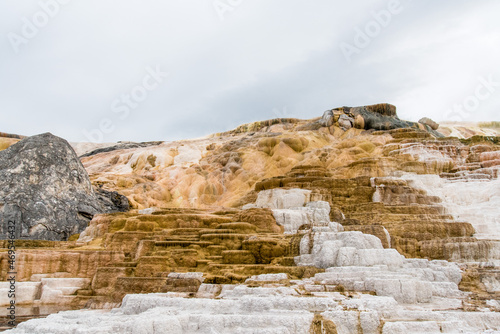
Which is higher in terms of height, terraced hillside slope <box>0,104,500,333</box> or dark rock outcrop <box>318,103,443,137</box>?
dark rock outcrop <box>318,103,443,137</box>

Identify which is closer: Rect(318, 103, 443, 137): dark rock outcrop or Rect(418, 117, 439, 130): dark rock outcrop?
Rect(318, 103, 443, 137): dark rock outcrop

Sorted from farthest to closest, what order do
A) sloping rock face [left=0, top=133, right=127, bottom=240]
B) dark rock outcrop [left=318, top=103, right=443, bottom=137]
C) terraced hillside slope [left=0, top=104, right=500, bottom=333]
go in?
dark rock outcrop [left=318, top=103, right=443, bottom=137]
sloping rock face [left=0, top=133, right=127, bottom=240]
terraced hillside slope [left=0, top=104, right=500, bottom=333]

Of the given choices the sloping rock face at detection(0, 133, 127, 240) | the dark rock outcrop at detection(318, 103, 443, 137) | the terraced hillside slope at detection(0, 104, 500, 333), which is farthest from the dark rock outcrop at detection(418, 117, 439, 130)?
the sloping rock face at detection(0, 133, 127, 240)

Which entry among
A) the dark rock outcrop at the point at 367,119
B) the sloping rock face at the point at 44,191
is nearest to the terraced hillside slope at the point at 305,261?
the sloping rock face at the point at 44,191

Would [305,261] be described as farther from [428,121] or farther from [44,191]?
[428,121]

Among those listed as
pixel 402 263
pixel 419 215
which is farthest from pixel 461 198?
pixel 402 263

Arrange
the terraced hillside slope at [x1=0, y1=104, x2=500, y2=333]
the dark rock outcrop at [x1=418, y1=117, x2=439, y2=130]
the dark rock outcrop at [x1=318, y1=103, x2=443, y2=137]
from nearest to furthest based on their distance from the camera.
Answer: the terraced hillside slope at [x1=0, y1=104, x2=500, y2=333] < the dark rock outcrop at [x1=318, y1=103, x2=443, y2=137] < the dark rock outcrop at [x1=418, y1=117, x2=439, y2=130]

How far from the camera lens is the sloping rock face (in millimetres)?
20203

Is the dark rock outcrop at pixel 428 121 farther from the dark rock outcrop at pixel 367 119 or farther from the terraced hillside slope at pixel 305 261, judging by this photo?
the terraced hillside slope at pixel 305 261

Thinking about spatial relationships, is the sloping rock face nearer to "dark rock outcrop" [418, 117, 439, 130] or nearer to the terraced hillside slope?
the terraced hillside slope

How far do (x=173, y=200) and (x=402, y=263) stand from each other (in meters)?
21.1

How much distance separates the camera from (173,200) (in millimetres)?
31031

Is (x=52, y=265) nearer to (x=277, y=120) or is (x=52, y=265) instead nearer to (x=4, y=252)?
(x=4, y=252)

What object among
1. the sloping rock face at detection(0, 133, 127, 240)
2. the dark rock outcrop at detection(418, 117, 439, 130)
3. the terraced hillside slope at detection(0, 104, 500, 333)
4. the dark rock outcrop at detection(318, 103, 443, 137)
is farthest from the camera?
the dark rock outcrop at detection(418, 117, 439, 130)
